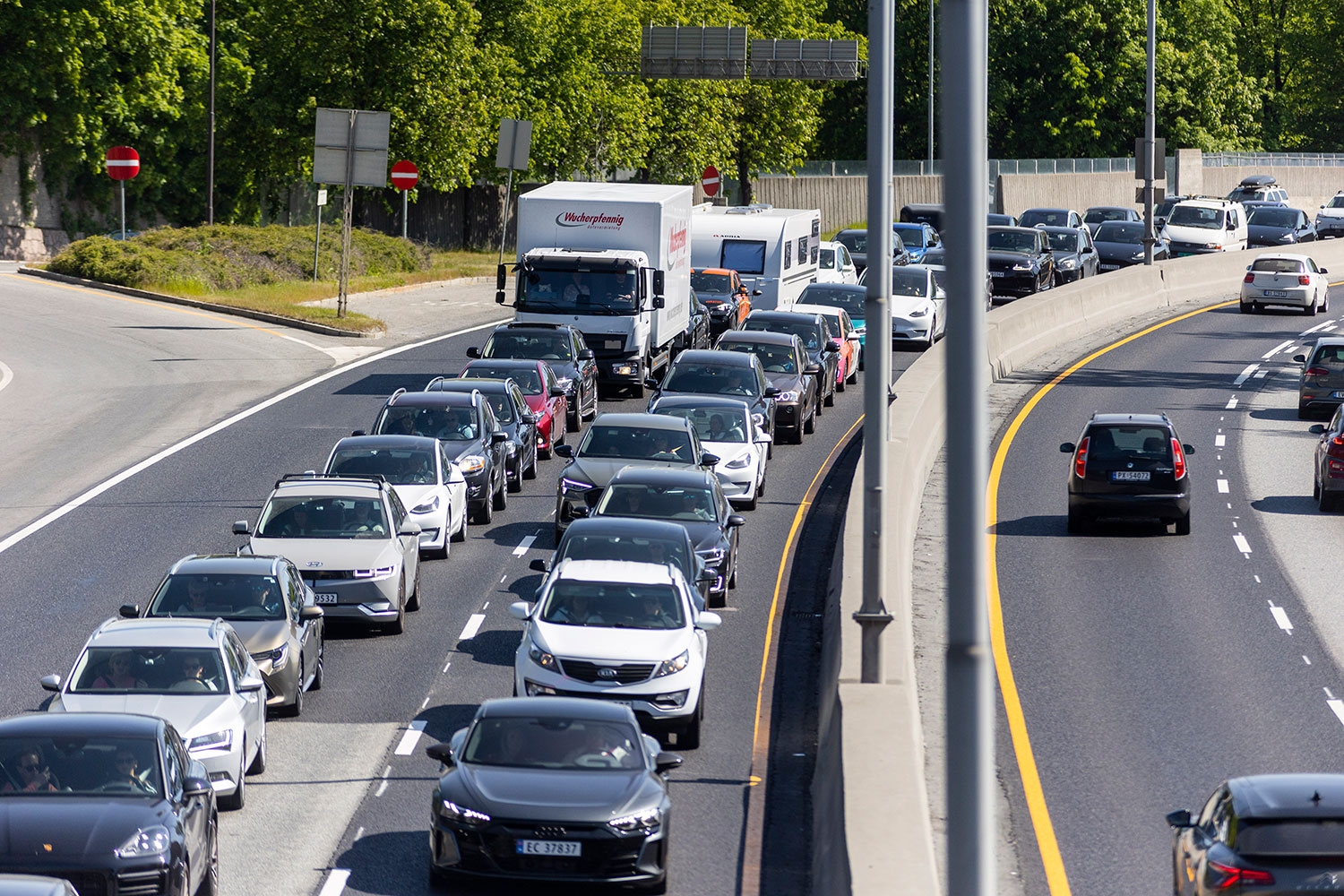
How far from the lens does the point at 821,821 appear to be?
1382 cm

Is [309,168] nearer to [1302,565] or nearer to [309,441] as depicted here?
[309,441]

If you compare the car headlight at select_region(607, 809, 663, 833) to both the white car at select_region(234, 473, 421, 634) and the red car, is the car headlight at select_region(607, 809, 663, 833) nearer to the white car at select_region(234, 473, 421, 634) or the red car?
the white car at select_region(234, 473, 421, 634)

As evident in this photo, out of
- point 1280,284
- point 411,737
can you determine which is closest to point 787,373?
point 411,737

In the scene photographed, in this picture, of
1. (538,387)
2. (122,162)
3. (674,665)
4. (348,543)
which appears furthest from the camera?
(122,162)

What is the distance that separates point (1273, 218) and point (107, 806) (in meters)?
64.7

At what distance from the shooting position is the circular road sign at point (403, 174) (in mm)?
54619

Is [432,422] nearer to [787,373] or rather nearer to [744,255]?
[787,373]

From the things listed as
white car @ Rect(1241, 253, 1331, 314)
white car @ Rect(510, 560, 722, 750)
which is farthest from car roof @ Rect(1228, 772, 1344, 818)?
white car @ Rect(1241, 253, 1331, 314)

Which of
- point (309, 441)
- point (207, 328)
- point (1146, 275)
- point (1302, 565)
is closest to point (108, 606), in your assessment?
point (309, 441)

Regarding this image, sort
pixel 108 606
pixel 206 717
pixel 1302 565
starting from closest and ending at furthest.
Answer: pixel 206 717 → pixel 108 606 → pixel 1302 565

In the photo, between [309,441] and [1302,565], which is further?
[309,441]

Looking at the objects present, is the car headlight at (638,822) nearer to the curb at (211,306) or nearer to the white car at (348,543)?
the white car at (348,543)

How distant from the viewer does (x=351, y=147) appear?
43188 mm

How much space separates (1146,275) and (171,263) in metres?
26.6
